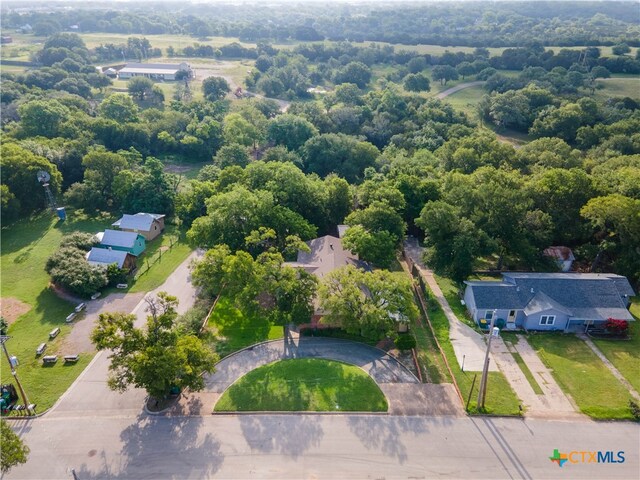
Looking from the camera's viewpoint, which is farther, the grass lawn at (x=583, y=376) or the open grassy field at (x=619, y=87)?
the open grassy field at (x=619, y=87)

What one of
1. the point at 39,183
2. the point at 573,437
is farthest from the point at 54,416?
the point at 39,183

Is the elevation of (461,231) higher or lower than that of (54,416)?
higher

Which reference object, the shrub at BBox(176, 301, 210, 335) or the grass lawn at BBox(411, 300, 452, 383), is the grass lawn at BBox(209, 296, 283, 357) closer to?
the shrub at BBox(176, 301, 210, 335)

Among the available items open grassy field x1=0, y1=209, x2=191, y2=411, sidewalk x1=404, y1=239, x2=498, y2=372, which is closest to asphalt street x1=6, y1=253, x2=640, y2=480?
open grassy field x1=0, y1=209, x2=191, y2=411

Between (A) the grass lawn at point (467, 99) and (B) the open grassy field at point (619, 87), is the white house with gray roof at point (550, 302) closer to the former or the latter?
(A) the grass lawn at point (467, 99)

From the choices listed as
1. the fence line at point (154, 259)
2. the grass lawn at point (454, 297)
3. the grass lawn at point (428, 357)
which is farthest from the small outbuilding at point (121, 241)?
the grass lawn at point (454, 297)

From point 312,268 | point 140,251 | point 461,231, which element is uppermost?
point 461,231

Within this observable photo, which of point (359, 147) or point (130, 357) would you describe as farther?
point (359, 147)

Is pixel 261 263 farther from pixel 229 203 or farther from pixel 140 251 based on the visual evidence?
pixel 140 251
